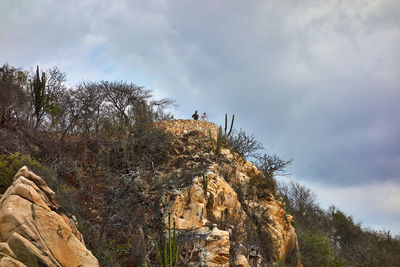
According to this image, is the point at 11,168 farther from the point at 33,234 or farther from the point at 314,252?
the point at 314,252

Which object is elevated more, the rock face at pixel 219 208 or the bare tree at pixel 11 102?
the bare tree at pixel 11 102

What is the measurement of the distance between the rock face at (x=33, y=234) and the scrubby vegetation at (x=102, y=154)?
11.4ft

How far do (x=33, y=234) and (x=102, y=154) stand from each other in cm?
1223

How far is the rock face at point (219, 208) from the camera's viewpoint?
13422mm

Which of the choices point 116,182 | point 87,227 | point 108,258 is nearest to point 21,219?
point 108,258

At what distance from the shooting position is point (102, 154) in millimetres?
19312

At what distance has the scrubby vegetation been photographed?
13570 millimetres

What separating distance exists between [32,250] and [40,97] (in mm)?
15282

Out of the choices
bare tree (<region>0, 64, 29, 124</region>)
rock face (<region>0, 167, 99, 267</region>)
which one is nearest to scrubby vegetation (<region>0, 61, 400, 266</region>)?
bare tree (<region>0, 64, 29, 124</region>)

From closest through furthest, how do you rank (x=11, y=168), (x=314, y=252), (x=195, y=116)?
1. (x=11, y=168)
2. (x=314, y=252)
3. (x=195, y=116)

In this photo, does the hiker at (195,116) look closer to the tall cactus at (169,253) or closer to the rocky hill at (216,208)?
the rocky hill at (216,208)

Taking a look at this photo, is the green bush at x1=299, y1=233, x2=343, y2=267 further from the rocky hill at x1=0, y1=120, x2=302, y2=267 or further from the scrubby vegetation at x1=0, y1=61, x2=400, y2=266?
the rocky hill at x1=0, y1=120, x2=302, y2=267

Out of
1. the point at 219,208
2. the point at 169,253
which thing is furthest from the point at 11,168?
the point at 219,208

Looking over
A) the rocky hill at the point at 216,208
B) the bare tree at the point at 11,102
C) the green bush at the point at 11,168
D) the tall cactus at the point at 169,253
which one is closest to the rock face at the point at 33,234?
the green bush at the point at 11,168
